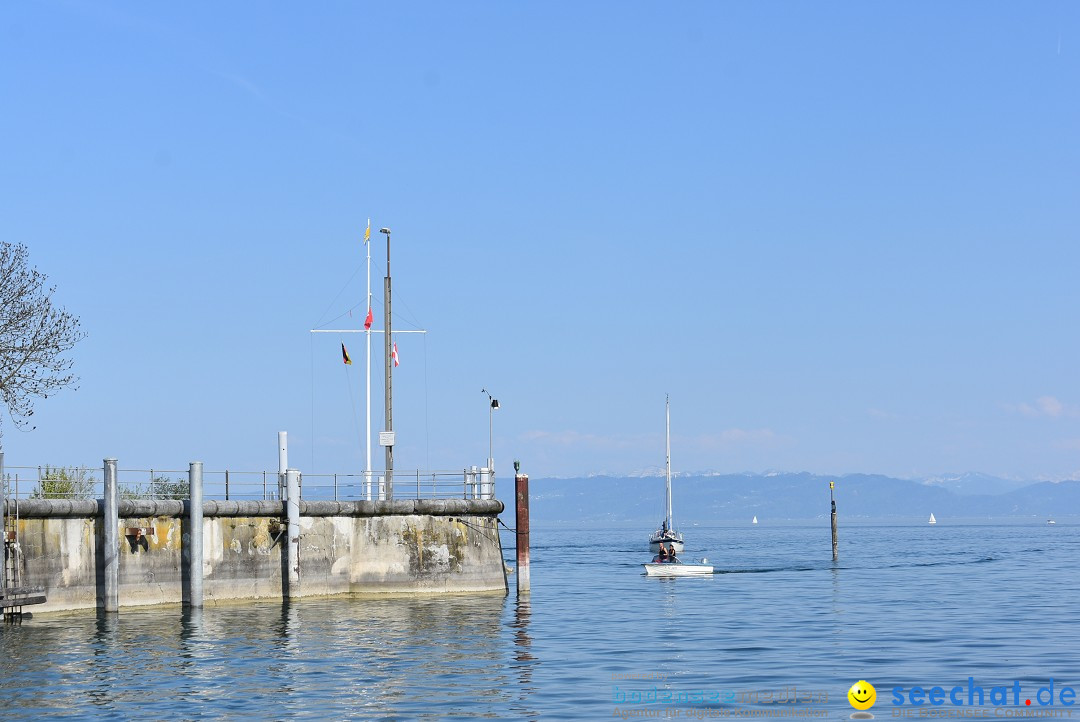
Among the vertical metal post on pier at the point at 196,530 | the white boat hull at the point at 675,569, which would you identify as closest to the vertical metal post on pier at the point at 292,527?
the vertical metal post on pier at the point at 196,530

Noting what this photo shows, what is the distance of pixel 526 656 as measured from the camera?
33.2 meters

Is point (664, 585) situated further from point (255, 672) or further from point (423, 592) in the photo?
point (255, 672)

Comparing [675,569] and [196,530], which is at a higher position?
[196,530]

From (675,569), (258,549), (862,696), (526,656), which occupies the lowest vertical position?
(675,569)

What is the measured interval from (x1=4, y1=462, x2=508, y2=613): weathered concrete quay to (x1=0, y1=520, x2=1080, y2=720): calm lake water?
26.2 inches

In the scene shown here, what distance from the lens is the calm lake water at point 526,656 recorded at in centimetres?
2619

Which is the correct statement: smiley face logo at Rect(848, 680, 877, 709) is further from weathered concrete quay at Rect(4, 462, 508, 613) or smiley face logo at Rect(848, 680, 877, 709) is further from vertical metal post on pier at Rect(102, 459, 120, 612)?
vertical metal post on pier at Rect(102, 459, 120, 612)

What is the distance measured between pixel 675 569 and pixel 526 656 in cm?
3557

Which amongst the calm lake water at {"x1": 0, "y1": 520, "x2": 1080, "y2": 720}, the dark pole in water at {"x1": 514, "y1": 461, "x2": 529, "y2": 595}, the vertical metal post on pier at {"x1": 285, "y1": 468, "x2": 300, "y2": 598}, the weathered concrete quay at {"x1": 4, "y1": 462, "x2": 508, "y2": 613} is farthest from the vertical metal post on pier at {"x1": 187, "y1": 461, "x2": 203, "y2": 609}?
the dark pole in water at {"x1": 514, "y1": 461, "x2": 529, "y2": 595}

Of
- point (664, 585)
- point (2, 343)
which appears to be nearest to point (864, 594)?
point (664, 585)

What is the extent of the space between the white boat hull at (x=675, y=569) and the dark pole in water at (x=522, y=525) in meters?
21.8

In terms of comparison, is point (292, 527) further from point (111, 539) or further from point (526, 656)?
point (526, 656)

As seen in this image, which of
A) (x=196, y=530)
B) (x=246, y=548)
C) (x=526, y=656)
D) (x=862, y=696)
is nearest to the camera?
(x=862, y=696)

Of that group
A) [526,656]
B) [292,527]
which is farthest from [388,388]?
[526,656]
